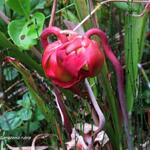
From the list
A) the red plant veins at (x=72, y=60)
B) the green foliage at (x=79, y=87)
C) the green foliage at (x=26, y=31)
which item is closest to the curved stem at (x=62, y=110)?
the green foliage at (x=79, y=87)

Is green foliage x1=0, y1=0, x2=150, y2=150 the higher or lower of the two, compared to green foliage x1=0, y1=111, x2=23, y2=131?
higher

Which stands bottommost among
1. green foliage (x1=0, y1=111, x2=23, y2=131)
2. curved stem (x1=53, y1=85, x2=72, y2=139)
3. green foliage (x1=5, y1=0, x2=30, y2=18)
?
green foliage (x1=0, y1=111, x2=23, y2=131)

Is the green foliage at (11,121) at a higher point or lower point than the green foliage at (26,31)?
lower

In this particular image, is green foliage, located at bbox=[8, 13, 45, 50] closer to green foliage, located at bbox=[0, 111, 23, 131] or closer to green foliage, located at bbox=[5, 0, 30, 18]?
green foliage, located at bbox=[5, 0, 30, 18]

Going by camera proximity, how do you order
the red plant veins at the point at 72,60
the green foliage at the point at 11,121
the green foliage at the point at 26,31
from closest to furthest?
1. the red plant veins at the point at 72,60
2. the green foliage at the point at 26,31
3. the green foliage at the point at 11,121

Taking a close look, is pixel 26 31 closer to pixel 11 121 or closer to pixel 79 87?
pixel 79 87

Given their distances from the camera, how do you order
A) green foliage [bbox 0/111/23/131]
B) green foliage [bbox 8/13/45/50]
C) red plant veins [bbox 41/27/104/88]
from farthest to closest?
green foliage [bbox 0/111/23/131], green foliage [bbox 8/13/45/50], red plant veins [bbox 41/27/104/88]

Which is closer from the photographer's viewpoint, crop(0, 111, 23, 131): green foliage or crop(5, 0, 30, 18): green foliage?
crop(5, 0, 30, 18): green foliage

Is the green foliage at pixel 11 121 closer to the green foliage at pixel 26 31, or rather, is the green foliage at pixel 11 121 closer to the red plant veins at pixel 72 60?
→ the green foliage at pixel 26 31

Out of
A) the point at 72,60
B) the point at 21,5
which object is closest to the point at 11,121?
the point at 21,5

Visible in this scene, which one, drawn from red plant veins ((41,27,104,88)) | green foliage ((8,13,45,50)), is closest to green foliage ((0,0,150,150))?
Answer: green foliage ((8,13,45,50))

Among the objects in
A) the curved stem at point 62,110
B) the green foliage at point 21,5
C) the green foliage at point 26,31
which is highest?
the green foliage at point 21,5
